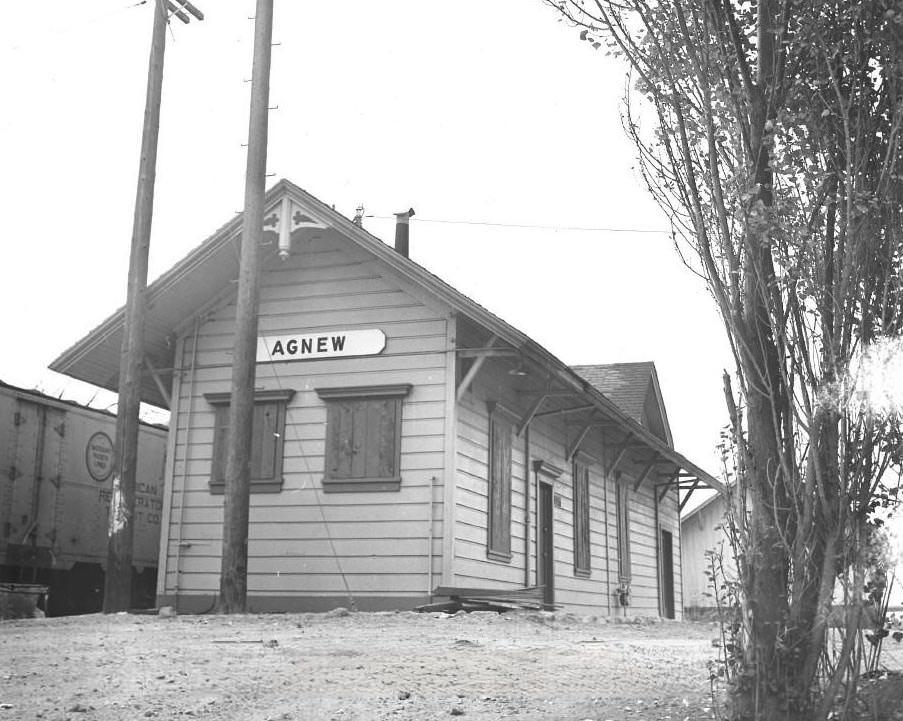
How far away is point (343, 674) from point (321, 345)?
26.0 feet

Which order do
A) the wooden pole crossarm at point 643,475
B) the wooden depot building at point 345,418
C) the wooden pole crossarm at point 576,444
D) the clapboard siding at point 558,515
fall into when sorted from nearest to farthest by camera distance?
the wooden depot building at point 345,418
the clapboard siding at point 558,515
the wooden pole crossarm at point 576,444
the wooden pole crossarm at point 643,475

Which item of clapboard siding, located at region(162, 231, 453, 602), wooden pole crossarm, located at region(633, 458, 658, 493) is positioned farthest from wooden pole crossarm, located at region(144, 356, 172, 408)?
wooden pole crossarm, located at region(633, 458, 658, 493)

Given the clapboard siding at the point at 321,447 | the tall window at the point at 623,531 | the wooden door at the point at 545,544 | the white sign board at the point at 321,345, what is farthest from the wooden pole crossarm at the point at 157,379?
the tall window at the point at 623,531

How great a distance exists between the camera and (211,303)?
15.0 metres

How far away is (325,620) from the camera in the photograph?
10719mm

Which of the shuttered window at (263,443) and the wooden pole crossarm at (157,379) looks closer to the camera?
the shuttered window at (263,443)

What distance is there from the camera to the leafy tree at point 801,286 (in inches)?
187

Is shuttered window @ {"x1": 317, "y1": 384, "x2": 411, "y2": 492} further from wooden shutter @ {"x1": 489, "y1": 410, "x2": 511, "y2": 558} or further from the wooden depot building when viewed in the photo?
wooden shutter @ {"x1": 489, "y1": 410, "x2": 511, "y2": 558}

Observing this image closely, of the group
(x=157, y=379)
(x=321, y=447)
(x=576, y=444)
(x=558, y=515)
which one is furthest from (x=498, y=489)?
(x=157, y=379)

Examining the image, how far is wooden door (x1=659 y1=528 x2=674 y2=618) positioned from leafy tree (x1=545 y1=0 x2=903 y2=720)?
66.1 ft

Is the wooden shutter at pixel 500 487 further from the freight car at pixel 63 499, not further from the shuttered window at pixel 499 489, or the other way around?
the freight car at pixel 63 499

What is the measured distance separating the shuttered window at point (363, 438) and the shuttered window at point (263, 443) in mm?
724

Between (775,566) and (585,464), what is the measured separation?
46.0 feet

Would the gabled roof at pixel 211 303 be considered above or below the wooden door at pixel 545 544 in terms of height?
above
